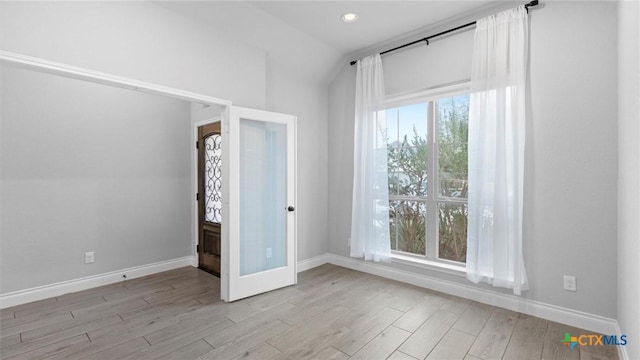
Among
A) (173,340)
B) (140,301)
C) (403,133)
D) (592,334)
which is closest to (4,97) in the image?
(140,301)

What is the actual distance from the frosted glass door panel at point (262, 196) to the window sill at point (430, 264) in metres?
1.45

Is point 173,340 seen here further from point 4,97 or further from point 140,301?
point 4,97

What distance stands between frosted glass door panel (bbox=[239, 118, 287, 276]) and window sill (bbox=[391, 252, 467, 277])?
145 cm

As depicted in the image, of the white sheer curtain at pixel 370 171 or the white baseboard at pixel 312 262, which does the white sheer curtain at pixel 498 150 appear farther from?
the white baseboard at pixel 312 262

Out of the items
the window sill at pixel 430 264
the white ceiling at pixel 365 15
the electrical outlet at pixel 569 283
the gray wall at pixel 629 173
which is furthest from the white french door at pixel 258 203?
the gray wall at pixel 629 173

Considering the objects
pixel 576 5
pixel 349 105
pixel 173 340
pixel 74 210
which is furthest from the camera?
pixel 349 105

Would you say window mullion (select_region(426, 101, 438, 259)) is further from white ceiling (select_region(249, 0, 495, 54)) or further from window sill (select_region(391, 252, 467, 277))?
white ceiling (select_region(249, 0, 495, 54))

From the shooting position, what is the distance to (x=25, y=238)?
10.4 feet

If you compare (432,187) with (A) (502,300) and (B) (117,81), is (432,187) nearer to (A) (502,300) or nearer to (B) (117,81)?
(A) (502,300)

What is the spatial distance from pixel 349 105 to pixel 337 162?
0.85 meters

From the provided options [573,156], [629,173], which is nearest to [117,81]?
[629,173]

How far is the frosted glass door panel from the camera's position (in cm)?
332

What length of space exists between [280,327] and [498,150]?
8.56 feet

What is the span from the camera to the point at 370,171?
12.7 ft
